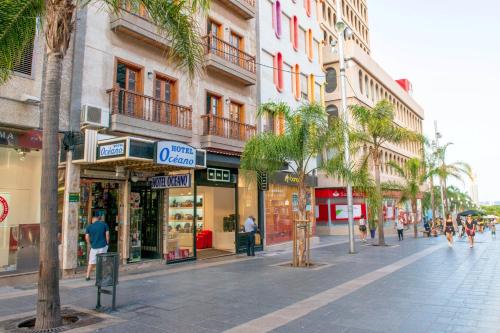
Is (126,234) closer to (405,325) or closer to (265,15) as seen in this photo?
(405,325)

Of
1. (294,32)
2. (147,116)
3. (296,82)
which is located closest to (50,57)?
(147,116)

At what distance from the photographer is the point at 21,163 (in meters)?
11.3

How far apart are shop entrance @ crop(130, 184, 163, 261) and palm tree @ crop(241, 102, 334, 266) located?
12.7 ft

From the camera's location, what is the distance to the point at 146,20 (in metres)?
13.8

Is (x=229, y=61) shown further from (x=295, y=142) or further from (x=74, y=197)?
(x=74, y=197)

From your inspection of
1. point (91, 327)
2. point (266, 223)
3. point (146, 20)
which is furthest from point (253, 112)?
point (91, 327)

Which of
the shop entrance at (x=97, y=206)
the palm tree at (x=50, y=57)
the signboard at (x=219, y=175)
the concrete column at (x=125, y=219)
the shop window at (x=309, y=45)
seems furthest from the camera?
the shop window at (x=309, y=45)

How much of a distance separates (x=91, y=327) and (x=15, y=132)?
266 inches

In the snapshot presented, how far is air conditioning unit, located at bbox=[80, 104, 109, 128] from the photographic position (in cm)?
1190

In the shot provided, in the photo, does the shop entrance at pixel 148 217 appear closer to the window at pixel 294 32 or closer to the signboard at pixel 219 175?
the signboard at pixel 219 175

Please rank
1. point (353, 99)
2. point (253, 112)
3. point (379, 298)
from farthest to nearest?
point (353, 99) → point (253, 112) → point (379, 298)

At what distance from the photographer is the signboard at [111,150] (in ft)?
36.1

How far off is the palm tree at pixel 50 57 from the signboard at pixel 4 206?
417cm

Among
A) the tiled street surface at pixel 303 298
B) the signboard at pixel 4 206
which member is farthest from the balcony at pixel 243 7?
the signboard at pixel 4 206
